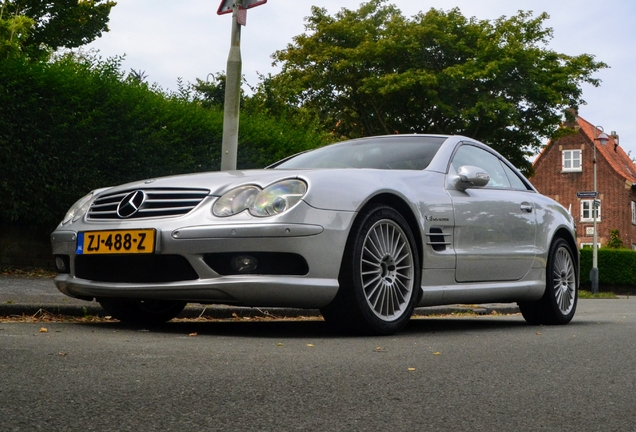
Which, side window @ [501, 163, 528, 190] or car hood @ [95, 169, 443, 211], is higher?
side window @ [501, 163, 528, 190]

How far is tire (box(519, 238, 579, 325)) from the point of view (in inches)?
288

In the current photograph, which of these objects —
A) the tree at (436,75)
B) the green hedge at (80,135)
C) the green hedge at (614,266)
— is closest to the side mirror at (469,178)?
the green hedge at (80,135)

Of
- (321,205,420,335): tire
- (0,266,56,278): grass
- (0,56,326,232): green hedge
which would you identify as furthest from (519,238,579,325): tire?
(0,266,56,278): grass

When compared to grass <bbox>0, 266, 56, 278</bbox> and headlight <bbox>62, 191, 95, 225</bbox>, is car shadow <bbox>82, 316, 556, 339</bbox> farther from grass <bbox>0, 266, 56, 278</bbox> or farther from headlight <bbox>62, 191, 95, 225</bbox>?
grass <bbox>0, 266, 56, 278</bbox>

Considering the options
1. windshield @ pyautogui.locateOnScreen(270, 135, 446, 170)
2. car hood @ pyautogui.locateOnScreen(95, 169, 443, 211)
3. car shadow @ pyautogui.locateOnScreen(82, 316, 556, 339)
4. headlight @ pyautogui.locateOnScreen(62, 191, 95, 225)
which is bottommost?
car shadow @ pyautogui.locateOnScreen(82, 316, 556, 339)

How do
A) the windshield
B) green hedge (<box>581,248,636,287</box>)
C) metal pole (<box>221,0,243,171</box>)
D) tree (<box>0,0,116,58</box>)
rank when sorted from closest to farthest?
the windshield, metal pole (<box>221,0,243,171</box>), tree (<box>0,0,116,58</box>), green hedge (<box>581,248,636,287</box>)

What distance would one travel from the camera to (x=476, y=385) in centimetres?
355

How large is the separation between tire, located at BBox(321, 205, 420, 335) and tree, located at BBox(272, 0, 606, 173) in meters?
21.4

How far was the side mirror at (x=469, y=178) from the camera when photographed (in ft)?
20.4

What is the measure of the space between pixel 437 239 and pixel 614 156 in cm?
5245

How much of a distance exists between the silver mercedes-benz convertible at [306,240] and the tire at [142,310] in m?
0.01

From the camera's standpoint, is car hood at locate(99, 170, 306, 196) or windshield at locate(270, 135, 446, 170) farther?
windshield at locate(270, 135, 446, 170)

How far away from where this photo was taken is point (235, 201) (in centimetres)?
512

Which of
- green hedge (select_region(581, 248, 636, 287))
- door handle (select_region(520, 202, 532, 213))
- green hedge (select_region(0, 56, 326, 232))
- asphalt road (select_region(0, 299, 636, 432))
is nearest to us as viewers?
asphalt road (select_region(0, 299, 636, 432))
